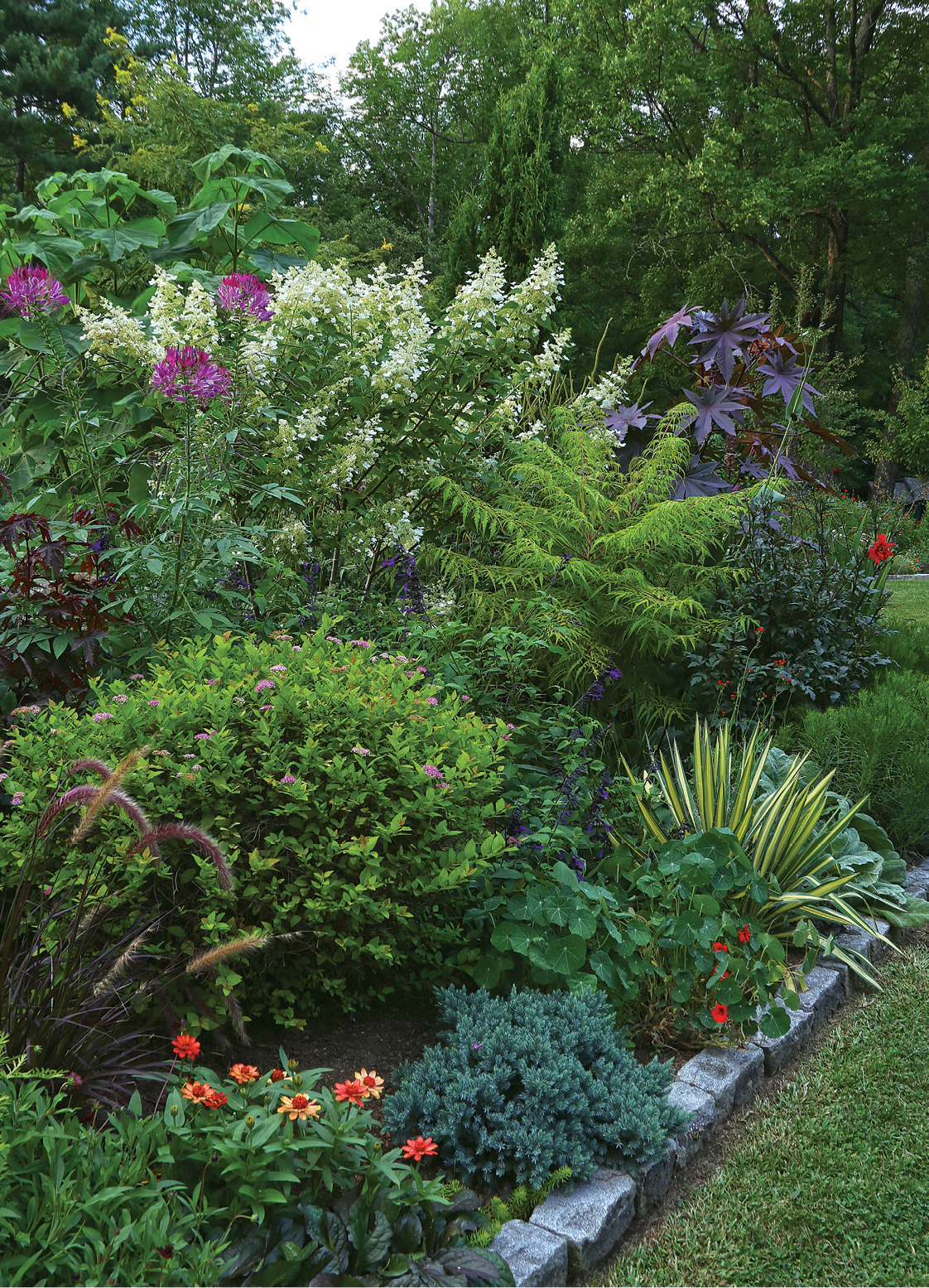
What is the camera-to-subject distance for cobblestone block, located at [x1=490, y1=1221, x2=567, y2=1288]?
1689mm

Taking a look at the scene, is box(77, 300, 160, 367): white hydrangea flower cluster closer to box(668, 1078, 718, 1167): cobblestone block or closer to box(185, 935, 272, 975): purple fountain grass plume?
box(185, 935, 272, 975): purple fountain grass plume

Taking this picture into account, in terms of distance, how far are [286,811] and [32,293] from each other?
7.42ft

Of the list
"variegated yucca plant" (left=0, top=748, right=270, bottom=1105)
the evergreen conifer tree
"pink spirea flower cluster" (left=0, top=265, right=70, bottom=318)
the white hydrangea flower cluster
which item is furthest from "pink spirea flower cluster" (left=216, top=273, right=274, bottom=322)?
the evergreen conifer tree

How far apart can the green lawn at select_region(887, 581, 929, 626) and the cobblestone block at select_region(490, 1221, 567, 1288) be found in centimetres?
679

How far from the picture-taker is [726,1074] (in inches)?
94.0

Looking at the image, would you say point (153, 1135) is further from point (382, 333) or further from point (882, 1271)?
point (382, 333)

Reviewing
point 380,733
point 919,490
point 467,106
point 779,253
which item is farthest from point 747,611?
point 467,106

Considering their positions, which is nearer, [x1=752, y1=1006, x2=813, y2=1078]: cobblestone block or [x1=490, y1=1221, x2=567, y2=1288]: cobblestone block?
[x1=490, y1=1221, x2=567, y2=1288]: cobblestone block

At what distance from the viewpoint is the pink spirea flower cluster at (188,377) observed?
111 inches

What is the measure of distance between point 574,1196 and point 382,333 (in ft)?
11.6

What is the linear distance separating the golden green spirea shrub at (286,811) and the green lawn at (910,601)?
6404mm

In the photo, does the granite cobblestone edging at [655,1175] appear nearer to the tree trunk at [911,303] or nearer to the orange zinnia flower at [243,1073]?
the orange zinnia flower at [243,1073]

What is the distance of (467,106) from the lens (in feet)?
92.7

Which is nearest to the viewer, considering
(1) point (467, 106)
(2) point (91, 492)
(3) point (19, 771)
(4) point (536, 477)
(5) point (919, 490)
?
(3) point (19, 771)
